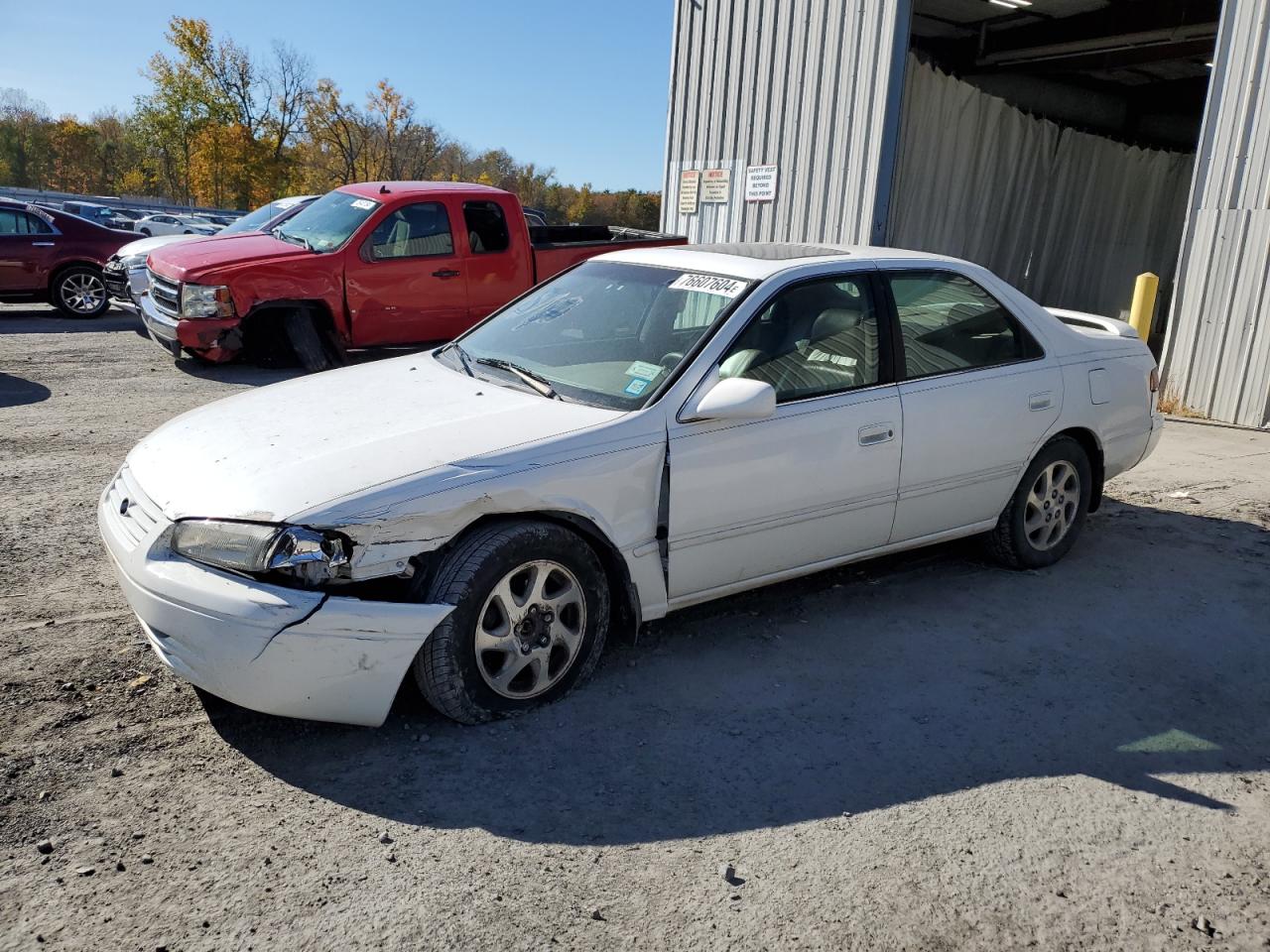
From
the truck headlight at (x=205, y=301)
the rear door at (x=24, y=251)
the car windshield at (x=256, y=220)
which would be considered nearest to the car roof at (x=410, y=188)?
the car windshield at (x=256, y=220)

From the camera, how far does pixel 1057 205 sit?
51.7 ft

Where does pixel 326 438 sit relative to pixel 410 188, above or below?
below

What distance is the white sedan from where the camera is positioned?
3.11 meters

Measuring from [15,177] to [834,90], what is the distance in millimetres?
69825

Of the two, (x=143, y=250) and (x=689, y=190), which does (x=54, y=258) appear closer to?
(x=143, y=250)

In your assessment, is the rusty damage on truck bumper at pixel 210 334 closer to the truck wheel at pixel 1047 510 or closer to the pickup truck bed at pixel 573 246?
the pickup truck bed at pixel 573 246

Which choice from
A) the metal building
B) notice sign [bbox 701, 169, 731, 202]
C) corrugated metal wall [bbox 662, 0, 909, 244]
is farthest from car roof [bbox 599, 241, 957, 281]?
notice sign [bbox 701, 169, 731, 202]

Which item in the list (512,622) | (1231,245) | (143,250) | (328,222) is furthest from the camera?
(143,250)

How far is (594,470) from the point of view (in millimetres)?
3523

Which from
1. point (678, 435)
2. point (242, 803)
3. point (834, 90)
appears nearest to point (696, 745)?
point (678, 435)

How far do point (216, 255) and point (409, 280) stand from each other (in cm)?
172

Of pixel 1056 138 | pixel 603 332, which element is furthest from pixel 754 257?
pixel 1056 138

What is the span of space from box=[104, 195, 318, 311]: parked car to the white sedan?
23.6 ft

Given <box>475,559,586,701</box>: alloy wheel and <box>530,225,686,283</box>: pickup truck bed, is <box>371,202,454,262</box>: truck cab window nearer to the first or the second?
<box>530,225,686,283</box>: pickup truck bed
